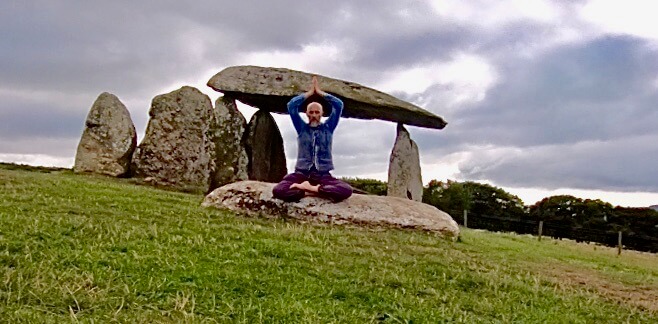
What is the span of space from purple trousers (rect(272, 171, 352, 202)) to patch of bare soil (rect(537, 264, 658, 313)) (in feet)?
13.5

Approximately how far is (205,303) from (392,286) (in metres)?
2.18

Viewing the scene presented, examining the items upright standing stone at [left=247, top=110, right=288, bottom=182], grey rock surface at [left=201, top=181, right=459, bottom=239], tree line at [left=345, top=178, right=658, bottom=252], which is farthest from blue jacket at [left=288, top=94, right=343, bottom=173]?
tree line at [left=345, top=178, right=658, bottom=252]

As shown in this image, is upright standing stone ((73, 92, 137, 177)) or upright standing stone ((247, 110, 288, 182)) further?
upright standing stone ((73, 92, 137, 177))

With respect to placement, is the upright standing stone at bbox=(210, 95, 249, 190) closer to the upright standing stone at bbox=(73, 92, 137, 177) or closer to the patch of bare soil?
the upright standing stone at bbox=(73, 92, 137, 177)

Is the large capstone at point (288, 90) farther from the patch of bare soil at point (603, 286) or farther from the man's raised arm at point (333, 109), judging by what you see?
the patch of bare soil at point (603, 286)

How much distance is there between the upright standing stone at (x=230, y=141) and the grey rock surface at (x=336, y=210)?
21.2ft

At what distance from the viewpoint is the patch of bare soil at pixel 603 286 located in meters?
8.30

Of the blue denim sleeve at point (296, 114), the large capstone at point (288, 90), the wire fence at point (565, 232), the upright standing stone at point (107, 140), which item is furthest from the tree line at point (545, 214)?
the blue denim sleeve at point (296, 114)

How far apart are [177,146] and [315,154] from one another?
835 cm

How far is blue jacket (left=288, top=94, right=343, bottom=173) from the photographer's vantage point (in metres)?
13.0

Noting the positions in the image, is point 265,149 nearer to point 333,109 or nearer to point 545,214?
point 333,109

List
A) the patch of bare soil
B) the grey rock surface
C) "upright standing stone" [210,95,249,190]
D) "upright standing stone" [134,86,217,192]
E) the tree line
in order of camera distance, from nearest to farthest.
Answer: the patch of bare soil
the grey rock surface
"upright standing stone" [210,95,249,190]
"upright standing stone" [134,86,217,192]
the tree line

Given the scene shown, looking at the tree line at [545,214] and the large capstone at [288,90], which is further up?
the large capstone at [288,90]

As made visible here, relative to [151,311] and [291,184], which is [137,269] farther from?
[291,184]
